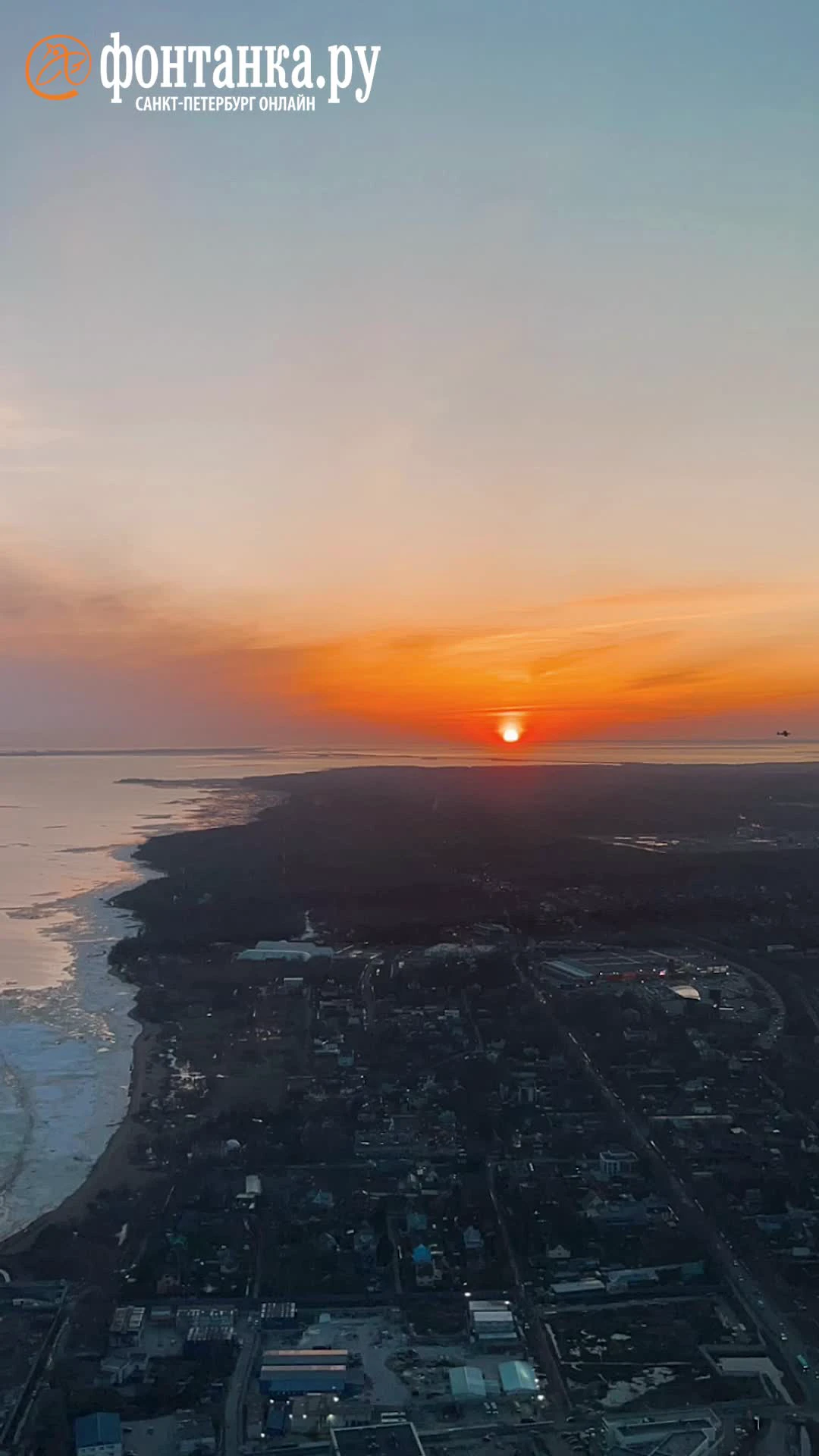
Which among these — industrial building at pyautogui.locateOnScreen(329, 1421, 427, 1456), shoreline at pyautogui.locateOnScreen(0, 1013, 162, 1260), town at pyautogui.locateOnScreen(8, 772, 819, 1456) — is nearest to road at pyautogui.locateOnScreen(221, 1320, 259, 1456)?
town at pyautogui.locateOnScreen(8, 772, 819, 1456)

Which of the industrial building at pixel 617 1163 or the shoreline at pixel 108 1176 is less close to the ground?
the shoreline at pixel 108 1176

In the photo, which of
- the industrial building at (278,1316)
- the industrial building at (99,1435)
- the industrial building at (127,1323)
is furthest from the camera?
the industrial building at (278,1316)

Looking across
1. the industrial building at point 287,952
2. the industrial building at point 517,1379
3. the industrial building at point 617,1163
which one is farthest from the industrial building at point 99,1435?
the industrial building at point 287,952

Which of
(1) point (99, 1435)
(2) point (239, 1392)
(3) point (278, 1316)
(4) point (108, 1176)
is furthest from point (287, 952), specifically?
(1) point (99, 1435)

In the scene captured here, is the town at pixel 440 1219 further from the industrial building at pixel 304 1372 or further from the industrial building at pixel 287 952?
the industrial building at pixel 287 952

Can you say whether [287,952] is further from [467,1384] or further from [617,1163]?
[467,1384]
